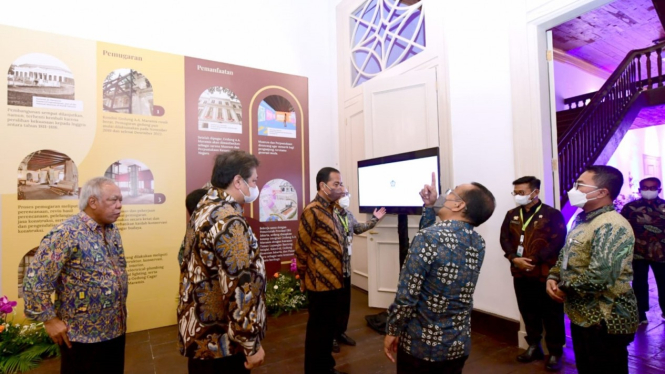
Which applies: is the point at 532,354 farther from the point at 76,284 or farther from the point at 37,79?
the point at 37,79

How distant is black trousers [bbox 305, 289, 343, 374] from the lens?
2285mm

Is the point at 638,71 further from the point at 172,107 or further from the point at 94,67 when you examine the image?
the point at 94,67

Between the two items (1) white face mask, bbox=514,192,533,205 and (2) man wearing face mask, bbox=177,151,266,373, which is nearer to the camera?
(2) man wearing face mask, bbox=177,151,266,373

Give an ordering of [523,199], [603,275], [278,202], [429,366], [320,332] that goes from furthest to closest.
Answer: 1. [278,202]
2. [523,199]
3. [320,332]
4. [603,275]
5. [429,366]

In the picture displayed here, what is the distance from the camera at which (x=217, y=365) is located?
1.39 m

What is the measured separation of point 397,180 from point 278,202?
176 cm

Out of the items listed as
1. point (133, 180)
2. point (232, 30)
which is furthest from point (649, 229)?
point (133, 180)

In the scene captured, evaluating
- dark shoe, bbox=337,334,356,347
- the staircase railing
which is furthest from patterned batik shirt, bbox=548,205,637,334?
the staircase railing

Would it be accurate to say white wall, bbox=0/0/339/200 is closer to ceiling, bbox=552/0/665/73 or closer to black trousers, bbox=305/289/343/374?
black trousers, bbox=305/289/343/374

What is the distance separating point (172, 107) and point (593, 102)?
7.62 meters

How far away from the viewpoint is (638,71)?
747cm

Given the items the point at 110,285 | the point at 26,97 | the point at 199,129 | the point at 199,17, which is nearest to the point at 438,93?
the point at 199,129

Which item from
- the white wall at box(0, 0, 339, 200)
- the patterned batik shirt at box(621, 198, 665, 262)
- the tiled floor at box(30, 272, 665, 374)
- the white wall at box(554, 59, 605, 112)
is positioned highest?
the white wall at box(554, 59, 605, 112)

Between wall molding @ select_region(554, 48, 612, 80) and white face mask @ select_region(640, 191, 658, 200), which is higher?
wall molding @ select_region(554, 48, 612, 80)
